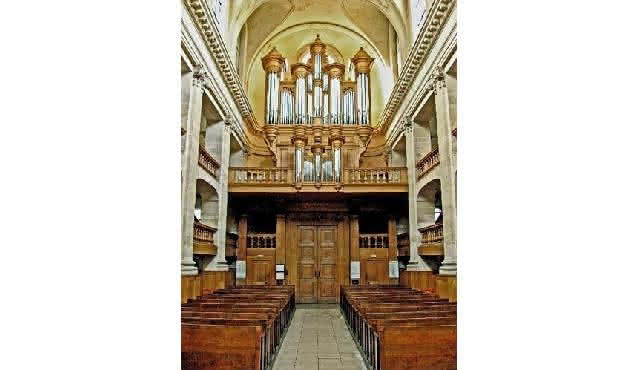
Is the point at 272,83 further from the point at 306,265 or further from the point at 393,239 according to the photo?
the point at 393,239

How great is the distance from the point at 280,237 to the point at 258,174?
2485 mm

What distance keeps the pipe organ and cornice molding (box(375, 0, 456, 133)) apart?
2147mm

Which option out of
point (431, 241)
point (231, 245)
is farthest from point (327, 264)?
point (431, 241)

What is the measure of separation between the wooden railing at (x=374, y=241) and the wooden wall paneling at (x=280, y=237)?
249 centimetres

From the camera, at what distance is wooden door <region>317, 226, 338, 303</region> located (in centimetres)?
1861

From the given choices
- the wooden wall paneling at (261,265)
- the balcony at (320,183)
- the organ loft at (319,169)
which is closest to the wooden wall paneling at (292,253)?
the organ loft at (319,169)

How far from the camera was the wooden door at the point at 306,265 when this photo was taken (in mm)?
18609

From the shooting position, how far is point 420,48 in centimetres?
1312

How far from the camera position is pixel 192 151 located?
41.3 ft

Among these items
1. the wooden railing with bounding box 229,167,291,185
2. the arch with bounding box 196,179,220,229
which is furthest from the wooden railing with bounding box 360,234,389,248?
the arch with bounding box 196,179,220,229

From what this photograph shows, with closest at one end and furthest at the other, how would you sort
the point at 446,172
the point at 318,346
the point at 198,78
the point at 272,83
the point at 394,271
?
the point at 318,346, the point at 446,172, the point at 198,78, the point at 394,271, the point at 272,83
